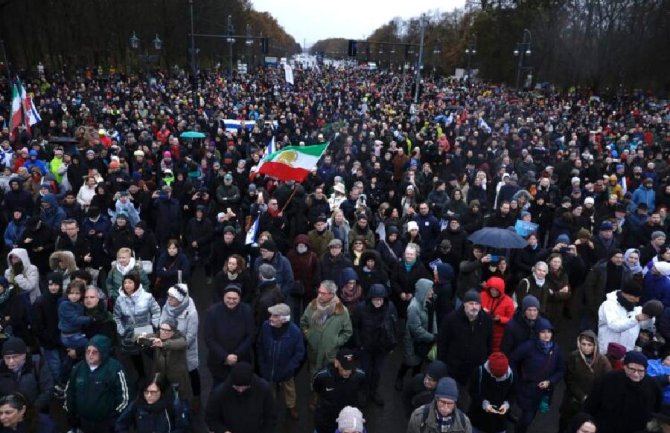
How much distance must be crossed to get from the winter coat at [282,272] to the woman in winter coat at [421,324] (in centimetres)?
151

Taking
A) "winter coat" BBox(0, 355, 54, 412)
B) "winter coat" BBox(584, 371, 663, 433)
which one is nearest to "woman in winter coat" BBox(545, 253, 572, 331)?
"winter coat" BBox(584, 371, 663, 433)

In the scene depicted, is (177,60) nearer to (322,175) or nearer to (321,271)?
(322,175)

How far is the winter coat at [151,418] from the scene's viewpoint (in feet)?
13.5

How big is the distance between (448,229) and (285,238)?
2444 mm

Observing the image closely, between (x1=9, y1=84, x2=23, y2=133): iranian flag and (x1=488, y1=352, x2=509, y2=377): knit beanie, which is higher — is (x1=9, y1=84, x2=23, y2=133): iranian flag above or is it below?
above

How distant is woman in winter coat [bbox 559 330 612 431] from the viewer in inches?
187

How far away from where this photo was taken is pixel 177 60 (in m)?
58.5

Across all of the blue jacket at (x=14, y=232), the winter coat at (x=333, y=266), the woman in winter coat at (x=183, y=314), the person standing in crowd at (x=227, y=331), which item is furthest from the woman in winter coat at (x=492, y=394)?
the blue jacket at (x=14, y=232)

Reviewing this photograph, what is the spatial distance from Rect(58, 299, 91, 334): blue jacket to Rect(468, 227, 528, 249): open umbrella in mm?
4424

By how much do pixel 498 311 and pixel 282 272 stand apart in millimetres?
2470

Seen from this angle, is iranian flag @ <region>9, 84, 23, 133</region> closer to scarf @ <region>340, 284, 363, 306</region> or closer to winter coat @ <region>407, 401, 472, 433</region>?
scarf @ <region>340, 284, 363, 306</region>

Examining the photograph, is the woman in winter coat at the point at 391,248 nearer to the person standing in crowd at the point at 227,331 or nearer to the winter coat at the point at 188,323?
the person standing in crowd at the point at 227,331

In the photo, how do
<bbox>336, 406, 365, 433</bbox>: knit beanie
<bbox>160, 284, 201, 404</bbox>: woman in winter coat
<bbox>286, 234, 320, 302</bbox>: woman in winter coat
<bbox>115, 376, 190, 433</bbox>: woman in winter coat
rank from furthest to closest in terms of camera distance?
<bbox>286, 234, 320, 302</bbox>: woman in winter coat
<bbox>160, 284, 201, 404</bbox>: woman in winter coat
<bbox>115, 376, 190, 433</bbox>: woman in winter coat
<bbox>336, 406, 365, 433</bbox>: knit beanie

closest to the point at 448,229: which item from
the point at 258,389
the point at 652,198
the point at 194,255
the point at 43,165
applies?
the point at 194,255
